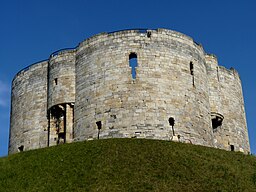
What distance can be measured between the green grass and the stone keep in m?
3.10

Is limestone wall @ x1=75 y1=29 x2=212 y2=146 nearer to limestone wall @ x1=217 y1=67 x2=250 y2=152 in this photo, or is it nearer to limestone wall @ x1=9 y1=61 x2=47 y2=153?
limestone wall @ x1=217 y1=67 x2=250 y2=152

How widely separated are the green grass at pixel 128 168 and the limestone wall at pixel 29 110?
24.5 ft

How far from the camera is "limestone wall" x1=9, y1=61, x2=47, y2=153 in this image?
1419 inches

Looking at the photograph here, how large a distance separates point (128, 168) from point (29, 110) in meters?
14.2

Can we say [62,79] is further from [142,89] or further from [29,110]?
[142,89]

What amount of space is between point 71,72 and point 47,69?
274cm

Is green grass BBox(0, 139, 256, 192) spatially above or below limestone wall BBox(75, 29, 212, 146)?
below

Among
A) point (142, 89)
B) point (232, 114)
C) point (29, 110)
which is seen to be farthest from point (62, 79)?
point (232, 114)

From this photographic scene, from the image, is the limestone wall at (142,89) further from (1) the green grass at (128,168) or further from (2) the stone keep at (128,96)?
(1) the green grass at (128,168)

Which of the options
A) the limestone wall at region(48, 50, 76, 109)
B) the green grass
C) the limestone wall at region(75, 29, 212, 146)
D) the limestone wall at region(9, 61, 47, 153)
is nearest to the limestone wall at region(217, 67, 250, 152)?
A: the limestone wall at region(75, 29, 212, 146)

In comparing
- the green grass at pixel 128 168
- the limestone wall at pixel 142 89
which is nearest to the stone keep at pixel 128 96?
the limestone wall at pixel 142 89

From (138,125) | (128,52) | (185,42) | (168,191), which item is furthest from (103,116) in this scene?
(168,191)

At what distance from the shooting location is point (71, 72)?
35.2 metres

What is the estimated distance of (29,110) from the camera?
36906 mm
